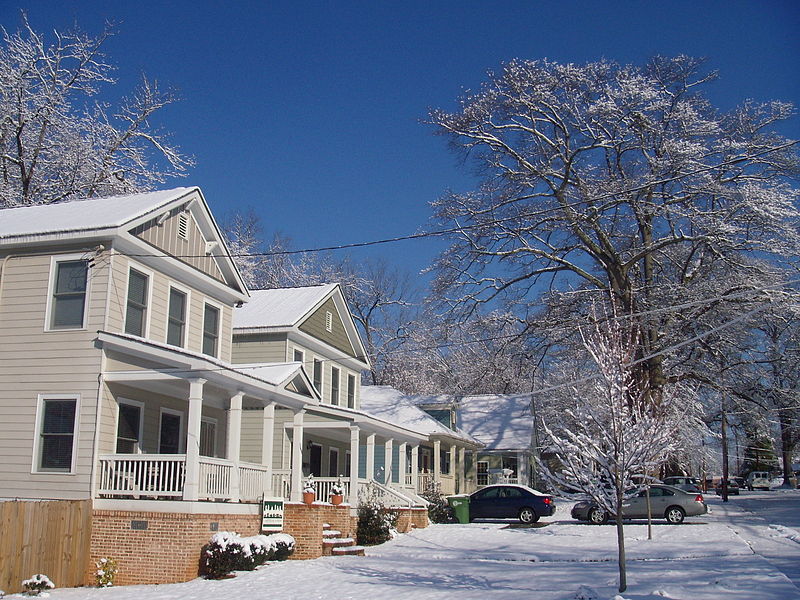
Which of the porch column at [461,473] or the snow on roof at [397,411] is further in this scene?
the porch column at [461,473]

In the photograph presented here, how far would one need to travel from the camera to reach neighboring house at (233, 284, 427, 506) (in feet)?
73.6

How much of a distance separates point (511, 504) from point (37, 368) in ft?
61.0

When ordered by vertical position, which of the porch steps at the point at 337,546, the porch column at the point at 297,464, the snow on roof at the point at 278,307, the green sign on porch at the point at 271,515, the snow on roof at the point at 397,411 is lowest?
the porch steps at the point at 337,546

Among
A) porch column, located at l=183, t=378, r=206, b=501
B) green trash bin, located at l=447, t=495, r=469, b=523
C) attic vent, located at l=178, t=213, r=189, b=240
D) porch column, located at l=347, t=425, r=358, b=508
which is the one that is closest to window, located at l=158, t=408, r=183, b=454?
porch column, located at l=183, t=378, r=206, b=501

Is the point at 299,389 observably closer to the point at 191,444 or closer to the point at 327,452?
the point at 191,444

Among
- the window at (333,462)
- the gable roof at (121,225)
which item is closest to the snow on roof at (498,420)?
the window at (333,462)

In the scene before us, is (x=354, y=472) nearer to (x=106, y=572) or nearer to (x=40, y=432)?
(x=106, y=572)

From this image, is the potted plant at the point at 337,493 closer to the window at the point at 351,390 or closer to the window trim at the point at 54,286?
the window trim at the point at 54,286

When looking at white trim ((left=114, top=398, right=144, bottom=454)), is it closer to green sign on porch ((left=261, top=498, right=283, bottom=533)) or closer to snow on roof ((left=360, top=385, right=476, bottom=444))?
green sign on porch ((left=261, top=498, right=283, bottom=533))

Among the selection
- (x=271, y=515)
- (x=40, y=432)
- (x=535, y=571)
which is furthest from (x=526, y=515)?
(x=40, y=432)

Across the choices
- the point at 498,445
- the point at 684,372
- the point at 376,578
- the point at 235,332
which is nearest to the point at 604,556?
the point at 376,578

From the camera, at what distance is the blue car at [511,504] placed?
2919cm

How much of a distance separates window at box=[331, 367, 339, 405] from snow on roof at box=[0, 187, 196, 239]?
1053cm

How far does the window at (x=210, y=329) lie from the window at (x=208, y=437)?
5.87 ft
